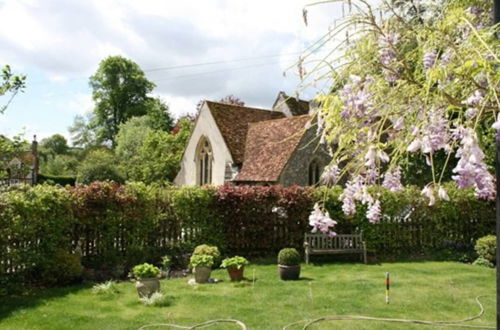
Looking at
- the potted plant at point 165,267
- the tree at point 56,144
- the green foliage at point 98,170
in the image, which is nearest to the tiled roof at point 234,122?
the potted plant at point 165,267

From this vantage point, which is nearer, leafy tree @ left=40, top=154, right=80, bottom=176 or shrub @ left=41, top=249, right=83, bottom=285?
shrub @ left=41, top=249, right=83, bottom=285

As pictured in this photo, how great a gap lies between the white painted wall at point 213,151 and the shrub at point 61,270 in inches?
554

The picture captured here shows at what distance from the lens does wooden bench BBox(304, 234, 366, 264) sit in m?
13.4

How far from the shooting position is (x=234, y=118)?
26.4m

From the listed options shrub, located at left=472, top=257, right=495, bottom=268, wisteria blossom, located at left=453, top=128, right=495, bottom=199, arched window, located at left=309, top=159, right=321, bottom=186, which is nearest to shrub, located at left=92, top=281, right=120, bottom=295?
wisteria blossom, located at left=453, top=128, right=495, bottom=199

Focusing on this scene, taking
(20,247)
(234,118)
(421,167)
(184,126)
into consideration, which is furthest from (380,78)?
(184,126)

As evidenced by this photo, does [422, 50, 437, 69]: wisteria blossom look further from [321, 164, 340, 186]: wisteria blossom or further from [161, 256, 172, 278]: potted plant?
[161, 256, 172, 278]: potted plant

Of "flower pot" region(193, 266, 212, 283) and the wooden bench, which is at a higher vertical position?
the wooden bench

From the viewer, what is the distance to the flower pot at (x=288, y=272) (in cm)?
1085

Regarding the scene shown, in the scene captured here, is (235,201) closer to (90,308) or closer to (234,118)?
(90,308)

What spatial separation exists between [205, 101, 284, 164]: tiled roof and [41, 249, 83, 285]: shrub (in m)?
14.1

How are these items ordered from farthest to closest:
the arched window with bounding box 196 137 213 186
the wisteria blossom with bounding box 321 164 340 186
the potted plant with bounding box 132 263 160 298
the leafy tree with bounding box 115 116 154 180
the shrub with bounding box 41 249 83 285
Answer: the leafy tree with bounding box 115 116 154 180 → the arched window with bounding box 196 137 213 186 → the shrub with bounding box 41 249 83 285 → the potted plant with bounding box 132 263 160 298 → the wisteria blossom with bounding box 321 164 340 186

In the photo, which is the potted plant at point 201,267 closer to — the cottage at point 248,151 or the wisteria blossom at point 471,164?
the wisteria blossom at point 471,164

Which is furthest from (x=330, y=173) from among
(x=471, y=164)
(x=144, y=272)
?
(x=144, y=272)
